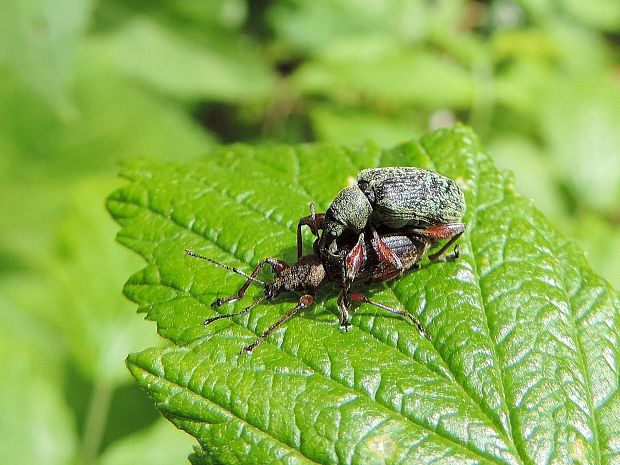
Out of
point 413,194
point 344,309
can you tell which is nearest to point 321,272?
point 344,309

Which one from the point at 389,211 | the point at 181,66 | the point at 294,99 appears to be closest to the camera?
the point at 389,211

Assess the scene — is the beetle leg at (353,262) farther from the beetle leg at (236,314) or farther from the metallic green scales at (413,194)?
the beetle leg at (236,314)

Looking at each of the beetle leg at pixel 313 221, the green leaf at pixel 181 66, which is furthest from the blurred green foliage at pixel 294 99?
the beetle leg at pixel 313 221

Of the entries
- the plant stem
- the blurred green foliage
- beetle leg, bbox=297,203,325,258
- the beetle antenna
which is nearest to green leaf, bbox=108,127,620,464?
the beetle antenna

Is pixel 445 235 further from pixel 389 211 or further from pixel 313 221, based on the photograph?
pixel 313 221

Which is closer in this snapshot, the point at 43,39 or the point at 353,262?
the point at 353,262

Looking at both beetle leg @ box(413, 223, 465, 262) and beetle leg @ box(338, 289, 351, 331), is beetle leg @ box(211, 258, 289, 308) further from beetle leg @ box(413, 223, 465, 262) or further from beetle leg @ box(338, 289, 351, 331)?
beetle leg @ box(413, 223, 465, 262)

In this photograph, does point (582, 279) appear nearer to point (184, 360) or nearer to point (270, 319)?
point (270, 319)
